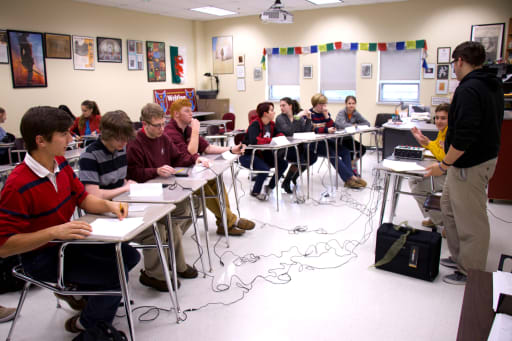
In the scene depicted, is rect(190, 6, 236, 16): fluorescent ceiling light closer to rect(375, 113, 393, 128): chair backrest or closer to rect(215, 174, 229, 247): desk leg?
rect(375, 113, 393, 128): chair backrest

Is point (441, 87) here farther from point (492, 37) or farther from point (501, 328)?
point (501, 328)

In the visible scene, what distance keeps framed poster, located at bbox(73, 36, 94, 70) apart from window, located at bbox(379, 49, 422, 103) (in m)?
5.66

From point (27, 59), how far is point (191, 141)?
442cm

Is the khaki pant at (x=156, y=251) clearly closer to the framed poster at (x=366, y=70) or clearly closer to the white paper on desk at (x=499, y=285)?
the white paper on desk at (x=499, y=285)

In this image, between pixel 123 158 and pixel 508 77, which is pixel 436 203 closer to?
pixel 123 158

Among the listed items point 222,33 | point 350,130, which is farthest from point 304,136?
point 222,33

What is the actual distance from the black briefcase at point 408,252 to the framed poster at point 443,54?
5.67m

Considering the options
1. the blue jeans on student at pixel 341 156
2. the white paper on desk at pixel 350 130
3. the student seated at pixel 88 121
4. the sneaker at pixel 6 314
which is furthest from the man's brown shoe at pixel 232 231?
the student seated at pixel 88 121

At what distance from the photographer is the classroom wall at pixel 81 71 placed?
6.17 meters

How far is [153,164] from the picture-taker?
2.98m

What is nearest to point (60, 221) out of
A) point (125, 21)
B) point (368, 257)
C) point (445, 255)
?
point (368, 257)

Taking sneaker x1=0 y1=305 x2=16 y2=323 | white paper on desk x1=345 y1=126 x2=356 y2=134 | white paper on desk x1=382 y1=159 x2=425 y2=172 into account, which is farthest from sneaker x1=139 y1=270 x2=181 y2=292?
white paper on desk x1=345 y1=126 x2=356 y2=134

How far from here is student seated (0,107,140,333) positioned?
5.51 ft

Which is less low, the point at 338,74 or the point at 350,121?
the point at 338,74
